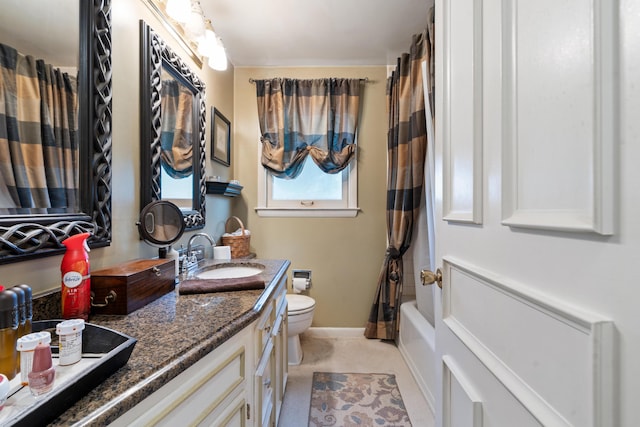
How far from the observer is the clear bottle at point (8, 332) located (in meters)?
0.50

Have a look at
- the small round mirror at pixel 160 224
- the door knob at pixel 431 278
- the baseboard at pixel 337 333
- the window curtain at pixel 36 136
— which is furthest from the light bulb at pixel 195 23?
the baseboard at pixel 337 333

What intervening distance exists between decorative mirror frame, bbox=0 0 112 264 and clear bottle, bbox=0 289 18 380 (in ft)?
0.89

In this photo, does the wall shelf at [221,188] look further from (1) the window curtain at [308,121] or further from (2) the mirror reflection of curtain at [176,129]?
(1) the window curtain at [308,121]

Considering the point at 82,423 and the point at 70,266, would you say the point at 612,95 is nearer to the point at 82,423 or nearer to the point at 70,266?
the point at 82,423

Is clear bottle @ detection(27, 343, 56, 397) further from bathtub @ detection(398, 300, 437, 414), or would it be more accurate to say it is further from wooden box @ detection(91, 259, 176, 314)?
bathtub @ detection(398, 300, 437, 414)

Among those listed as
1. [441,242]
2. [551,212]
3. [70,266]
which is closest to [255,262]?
[70,266]

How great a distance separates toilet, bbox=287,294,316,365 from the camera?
184 cm

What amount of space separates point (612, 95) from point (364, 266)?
6.99 ft

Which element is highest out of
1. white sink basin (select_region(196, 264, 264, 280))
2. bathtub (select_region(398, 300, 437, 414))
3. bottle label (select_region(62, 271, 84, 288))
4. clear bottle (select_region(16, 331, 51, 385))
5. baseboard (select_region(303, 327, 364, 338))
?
bottle label (select_region(62, 271, 84, 288))

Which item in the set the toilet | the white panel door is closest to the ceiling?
the white panel door

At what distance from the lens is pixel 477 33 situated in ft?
2.14

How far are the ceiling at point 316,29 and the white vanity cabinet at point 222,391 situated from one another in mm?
1832

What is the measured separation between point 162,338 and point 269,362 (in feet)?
2.21

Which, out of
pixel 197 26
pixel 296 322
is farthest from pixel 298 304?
pixel 197 26
